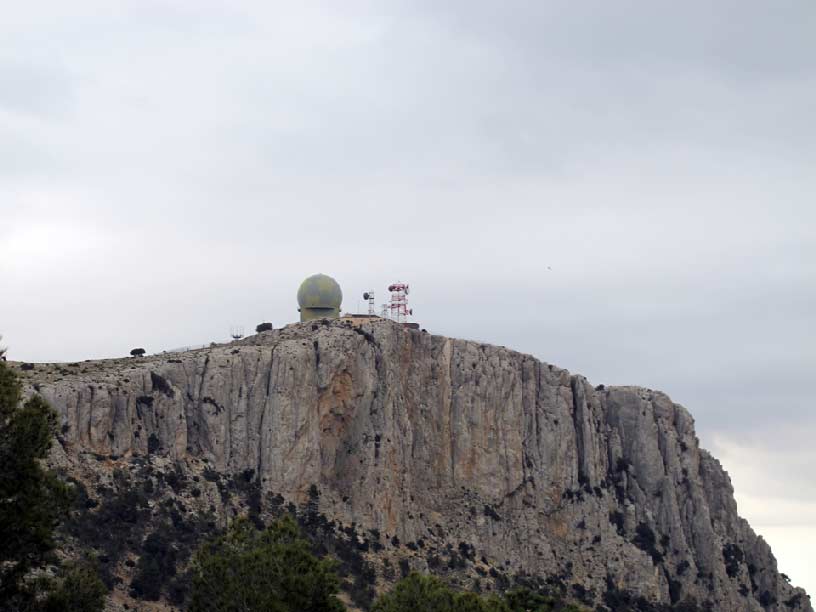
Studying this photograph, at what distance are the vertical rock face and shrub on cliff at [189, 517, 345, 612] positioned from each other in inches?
1793

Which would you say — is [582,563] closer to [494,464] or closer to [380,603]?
[494,464]

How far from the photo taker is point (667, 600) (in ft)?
543

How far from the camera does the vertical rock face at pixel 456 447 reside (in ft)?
480

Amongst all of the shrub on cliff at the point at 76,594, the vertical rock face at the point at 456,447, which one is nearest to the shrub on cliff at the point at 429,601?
the shrub on cliff at the point at 76,594

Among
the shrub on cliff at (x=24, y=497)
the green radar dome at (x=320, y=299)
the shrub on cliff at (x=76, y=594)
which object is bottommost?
the shrub on cliff at (x=76, y=594)

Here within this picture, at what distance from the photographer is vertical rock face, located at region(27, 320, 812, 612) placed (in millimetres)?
146375

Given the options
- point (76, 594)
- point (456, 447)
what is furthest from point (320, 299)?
point (76, 594)

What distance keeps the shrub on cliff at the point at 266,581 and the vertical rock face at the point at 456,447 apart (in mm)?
45539

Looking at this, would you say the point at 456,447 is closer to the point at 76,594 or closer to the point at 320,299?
the point at 320,299

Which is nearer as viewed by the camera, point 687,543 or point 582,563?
point 582,563

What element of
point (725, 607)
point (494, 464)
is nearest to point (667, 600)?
point (725, 607)

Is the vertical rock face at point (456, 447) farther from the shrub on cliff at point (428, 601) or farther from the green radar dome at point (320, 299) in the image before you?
the shrub on cliff at point (428, 601)

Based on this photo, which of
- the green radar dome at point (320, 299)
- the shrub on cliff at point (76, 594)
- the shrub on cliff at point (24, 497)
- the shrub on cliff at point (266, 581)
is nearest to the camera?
the shrub on cliff at point (24, 497)

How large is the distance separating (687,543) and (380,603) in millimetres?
83368
